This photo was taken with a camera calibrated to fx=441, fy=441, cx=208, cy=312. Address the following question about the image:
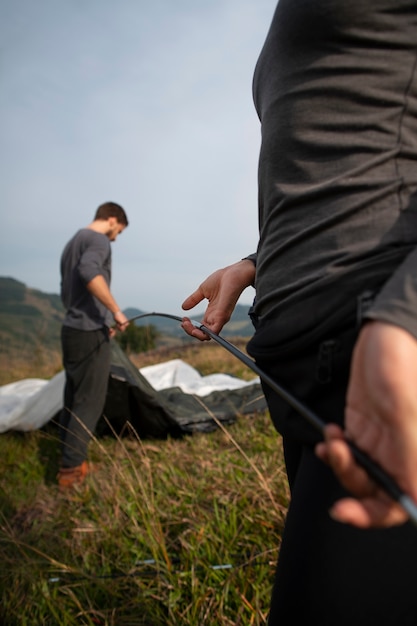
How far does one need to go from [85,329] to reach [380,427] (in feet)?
9.95

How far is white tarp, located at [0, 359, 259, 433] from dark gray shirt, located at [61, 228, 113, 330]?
1059mm

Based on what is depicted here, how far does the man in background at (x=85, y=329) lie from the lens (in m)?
3.23

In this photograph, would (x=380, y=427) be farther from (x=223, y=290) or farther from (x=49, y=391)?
→ (x=49, y=391)

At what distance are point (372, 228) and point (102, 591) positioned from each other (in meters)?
1.78

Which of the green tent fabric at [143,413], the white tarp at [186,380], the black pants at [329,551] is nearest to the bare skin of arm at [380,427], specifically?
the black pants at [329,551]

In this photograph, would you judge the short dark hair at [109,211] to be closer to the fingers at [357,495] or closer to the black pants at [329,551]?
the black pants at [329,551]

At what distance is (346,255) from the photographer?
62cm

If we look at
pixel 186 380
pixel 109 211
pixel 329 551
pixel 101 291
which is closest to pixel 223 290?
pixel 329 551

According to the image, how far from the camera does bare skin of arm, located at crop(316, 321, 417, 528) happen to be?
1.39ft

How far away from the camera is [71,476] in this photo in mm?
2967

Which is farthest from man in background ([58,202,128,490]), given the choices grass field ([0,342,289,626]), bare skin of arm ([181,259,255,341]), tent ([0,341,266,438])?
bare skin of arm ([181,259,255,341])

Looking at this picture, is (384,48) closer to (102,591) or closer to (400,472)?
(400,472)

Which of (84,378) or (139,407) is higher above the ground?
(84,378)

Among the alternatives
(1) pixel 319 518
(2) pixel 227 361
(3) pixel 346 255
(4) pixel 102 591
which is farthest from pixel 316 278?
(2) pixel 227 361
